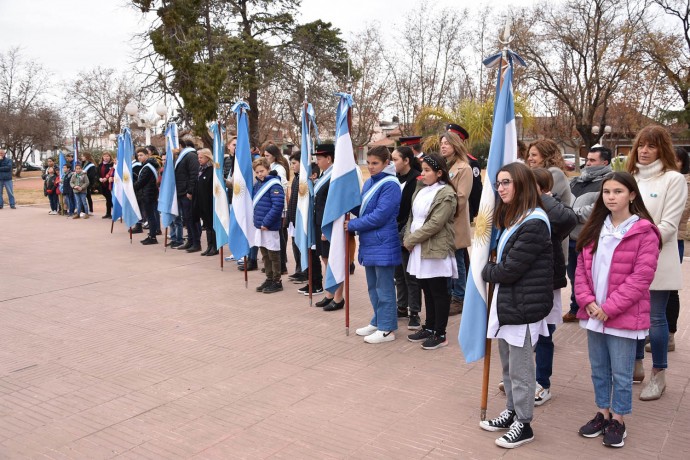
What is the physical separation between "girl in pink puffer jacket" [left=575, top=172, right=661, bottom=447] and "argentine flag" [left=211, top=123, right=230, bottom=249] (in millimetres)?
6474

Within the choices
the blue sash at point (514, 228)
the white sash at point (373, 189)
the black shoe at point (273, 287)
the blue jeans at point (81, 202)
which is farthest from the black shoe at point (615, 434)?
the blue jeans at point (81, 202)

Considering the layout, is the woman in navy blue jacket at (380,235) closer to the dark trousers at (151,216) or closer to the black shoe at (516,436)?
the black shoe at (516,436)

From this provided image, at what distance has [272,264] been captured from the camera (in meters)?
8.23

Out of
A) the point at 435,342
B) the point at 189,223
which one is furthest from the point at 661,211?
the point at 189,223

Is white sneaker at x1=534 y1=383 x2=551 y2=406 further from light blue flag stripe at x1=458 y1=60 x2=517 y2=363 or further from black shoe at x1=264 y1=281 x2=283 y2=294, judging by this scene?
black shoe at x1=264 y1=281 x2=283 y2=294

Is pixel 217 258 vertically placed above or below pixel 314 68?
below

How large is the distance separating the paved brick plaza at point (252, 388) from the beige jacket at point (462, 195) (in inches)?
38.8

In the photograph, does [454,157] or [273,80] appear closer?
[454,157]

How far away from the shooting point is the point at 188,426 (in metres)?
4.19

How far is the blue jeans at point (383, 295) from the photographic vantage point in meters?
5.91

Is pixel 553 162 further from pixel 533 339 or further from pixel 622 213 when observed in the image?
pixel 533 339

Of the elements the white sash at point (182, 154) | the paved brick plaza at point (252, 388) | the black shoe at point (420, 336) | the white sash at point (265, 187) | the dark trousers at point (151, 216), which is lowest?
the paved brick plaza at point (252, 388)

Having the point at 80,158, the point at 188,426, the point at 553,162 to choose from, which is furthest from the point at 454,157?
the point at 80,158

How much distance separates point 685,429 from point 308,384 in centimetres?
274
